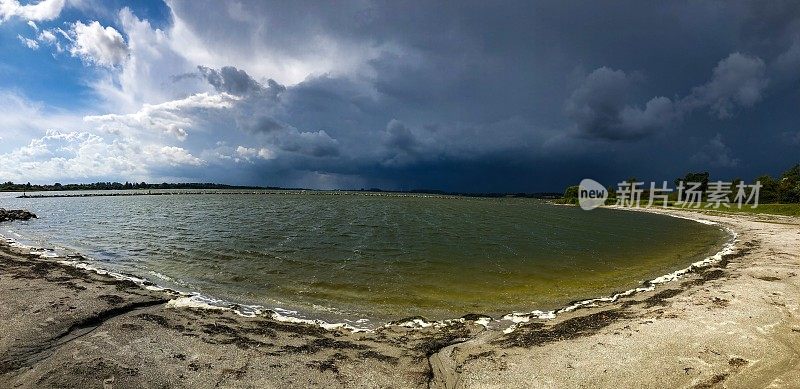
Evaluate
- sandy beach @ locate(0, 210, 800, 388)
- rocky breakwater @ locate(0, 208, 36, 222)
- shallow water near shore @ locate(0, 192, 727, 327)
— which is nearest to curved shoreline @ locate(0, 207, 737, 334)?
sandy beach @ locate(0, 210, 800, 388)

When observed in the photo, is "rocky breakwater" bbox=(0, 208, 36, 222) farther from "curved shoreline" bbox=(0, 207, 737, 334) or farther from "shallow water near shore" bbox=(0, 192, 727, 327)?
"curved shoreline" bbox=(0, 207, 737, 334)

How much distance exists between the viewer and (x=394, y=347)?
1221cm

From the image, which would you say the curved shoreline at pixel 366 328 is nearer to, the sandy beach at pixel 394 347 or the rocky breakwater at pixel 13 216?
the sandy beach at pixel 394 347

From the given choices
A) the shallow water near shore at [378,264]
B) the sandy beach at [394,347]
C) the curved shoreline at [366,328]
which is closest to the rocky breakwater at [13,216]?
the shallow water near shore at [378,264]

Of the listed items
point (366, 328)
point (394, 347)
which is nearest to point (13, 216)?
point (366, 328)

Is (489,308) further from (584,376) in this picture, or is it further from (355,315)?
(584,376)

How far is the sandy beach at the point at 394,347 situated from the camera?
9258 mm

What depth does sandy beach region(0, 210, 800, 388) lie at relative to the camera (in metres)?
9.26

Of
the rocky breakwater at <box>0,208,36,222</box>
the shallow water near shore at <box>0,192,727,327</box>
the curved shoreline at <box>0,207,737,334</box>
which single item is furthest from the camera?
the rocky breakwater at <box>0,208,36,222</box>

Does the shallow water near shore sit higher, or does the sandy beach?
the sandy beach

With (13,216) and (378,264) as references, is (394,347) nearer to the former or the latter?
(378,264)

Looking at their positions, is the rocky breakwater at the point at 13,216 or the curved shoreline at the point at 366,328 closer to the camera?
the curved shoreline at the point at 366,328

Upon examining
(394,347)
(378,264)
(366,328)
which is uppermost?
(394,347)

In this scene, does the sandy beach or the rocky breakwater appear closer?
the sandy beach
